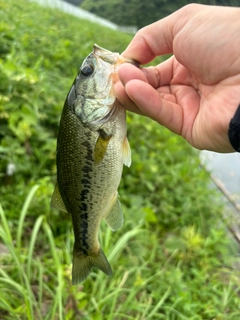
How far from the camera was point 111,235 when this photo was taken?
3068mm

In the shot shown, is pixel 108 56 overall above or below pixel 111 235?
above

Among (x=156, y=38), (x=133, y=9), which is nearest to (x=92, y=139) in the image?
(x=156, y=38)

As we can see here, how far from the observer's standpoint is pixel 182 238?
3566 mm

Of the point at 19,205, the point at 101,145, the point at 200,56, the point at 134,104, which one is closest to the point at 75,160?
the point at 101,145

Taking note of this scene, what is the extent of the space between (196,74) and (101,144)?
25.3 inches

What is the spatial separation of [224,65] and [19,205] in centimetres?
201

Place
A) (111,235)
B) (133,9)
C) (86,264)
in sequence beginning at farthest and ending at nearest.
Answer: (133,9), (111,235), (86,264)

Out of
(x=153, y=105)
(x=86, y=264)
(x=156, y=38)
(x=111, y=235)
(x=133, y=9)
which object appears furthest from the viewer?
(x=133, y=9)

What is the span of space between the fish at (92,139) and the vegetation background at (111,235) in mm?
741

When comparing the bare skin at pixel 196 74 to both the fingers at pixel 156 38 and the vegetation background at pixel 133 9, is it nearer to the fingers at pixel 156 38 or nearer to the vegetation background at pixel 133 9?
the fingers at pixel 156 38

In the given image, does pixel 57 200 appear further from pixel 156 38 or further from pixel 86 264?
pixel 156 38

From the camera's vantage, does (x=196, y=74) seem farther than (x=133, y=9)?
No

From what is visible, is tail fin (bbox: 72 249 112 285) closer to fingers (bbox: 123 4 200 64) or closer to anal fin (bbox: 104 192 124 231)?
anal fin (bbox: 104 192 124 231)

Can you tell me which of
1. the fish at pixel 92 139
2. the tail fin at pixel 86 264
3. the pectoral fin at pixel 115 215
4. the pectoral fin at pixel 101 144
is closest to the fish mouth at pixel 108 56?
the fish at pixel 92 139
